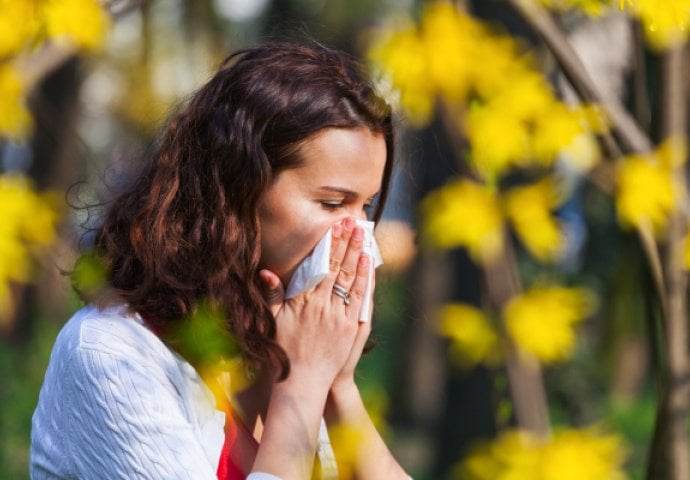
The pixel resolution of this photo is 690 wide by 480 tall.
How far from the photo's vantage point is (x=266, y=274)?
1.99 m

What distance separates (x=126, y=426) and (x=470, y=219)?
75 cm

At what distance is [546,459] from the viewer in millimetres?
2082

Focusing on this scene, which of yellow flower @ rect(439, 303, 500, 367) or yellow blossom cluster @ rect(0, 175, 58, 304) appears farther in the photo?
yellow flower @ rect(439, 303, 500, 367)

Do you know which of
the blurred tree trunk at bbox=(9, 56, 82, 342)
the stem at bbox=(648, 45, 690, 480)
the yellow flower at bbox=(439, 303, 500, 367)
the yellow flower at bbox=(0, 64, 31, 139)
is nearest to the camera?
the yellow flower at bbox=(0, 64, 31, 139)

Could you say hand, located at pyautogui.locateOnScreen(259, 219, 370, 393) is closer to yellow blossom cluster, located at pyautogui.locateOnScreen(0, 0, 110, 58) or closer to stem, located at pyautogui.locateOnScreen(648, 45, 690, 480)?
yellow blossom cluster, located at pyautogui.locateOnScreen(0, 0, 110, 58)

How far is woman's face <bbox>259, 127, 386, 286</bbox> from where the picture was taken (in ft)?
6.43

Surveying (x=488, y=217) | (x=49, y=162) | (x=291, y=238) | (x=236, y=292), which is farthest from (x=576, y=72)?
(x=49, y=162)

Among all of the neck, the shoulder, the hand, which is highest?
the shoulder

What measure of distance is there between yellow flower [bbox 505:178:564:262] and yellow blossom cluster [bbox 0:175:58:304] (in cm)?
85

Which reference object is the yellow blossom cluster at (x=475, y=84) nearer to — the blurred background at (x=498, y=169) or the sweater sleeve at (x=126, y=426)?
the blurred background at (x=498, y=169)

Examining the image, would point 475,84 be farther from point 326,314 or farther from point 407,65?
point 326,314

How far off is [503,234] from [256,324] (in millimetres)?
540

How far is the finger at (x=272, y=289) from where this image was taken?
199 cm

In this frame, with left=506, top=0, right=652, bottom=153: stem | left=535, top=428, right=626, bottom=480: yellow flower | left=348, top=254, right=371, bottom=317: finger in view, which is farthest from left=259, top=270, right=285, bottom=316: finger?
left=506, top=0, right=652, bottom=153: stem
